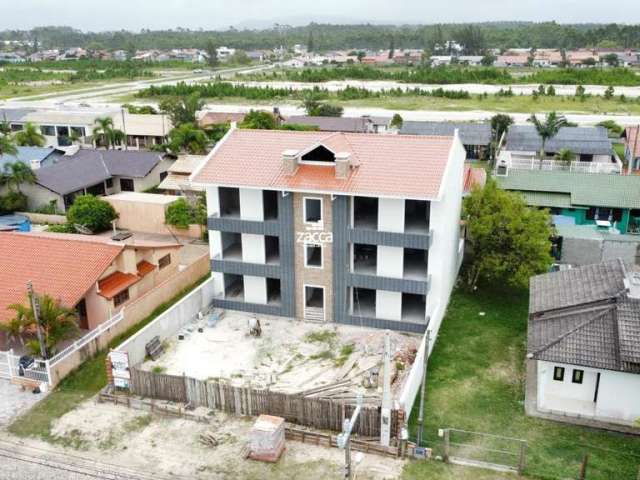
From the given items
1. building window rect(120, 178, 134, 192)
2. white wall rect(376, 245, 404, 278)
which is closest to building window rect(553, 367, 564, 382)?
white wall rect(376, 245, 404, 278)

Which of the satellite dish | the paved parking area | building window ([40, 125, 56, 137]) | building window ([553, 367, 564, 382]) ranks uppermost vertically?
building window ([40, 125, 56, 137])

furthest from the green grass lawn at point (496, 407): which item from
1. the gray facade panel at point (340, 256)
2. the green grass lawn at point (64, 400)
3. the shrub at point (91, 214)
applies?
the shrub at point (91, 214)

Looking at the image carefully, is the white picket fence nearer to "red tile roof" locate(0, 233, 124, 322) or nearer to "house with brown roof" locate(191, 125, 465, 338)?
"red tile roof" locate(0, 233, 124, 322)

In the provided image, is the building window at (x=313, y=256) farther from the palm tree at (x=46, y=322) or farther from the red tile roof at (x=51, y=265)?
the palm tree at (x=46, y=322)

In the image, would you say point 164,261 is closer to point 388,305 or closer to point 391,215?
point 388,305

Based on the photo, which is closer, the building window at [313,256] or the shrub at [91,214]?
the building window at [313,256]

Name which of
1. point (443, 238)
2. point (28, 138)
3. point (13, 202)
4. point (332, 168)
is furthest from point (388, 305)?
point (28, 138)
